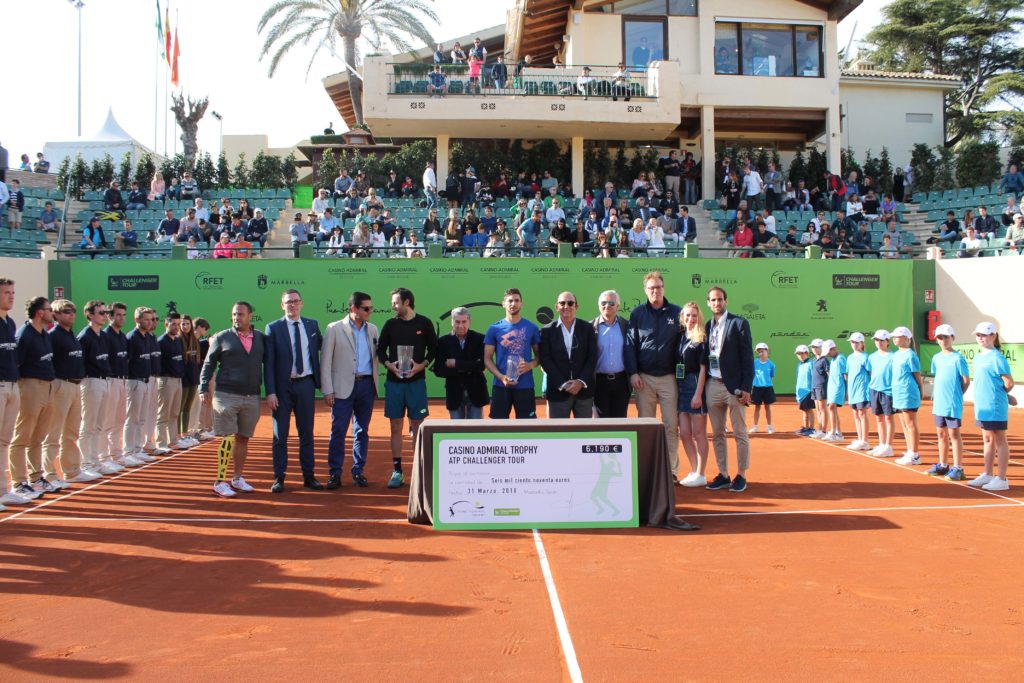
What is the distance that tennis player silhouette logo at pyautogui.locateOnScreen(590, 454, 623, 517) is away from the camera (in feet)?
23.5

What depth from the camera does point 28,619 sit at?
4.92 m

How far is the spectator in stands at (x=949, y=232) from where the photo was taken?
23438 mm

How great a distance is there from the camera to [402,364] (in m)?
9.15

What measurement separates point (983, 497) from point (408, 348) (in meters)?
6.11

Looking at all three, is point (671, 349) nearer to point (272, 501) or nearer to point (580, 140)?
point (272, 501)

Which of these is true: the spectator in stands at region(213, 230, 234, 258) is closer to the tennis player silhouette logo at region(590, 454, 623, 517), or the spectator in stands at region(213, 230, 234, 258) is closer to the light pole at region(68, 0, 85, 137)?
the tennis player silhouette logo at region(590, 454, 623, 517)

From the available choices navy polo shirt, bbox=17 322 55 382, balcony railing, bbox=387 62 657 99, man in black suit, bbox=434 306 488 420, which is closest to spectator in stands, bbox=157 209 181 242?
balcony railing, bbox=387 62 657 99

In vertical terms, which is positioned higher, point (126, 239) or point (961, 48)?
point (961, 48)

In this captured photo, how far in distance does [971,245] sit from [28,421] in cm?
2173

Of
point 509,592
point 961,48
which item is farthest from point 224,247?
point 961,48

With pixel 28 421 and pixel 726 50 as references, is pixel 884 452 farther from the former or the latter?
pixel 726 50

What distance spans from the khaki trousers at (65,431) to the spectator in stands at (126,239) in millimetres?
13042

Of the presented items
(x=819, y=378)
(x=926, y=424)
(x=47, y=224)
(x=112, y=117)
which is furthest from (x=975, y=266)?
(x=112, y=117)

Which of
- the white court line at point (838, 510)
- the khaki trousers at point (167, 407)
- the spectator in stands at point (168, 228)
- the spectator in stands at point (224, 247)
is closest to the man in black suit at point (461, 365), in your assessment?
the white court line at point (838, 510)
